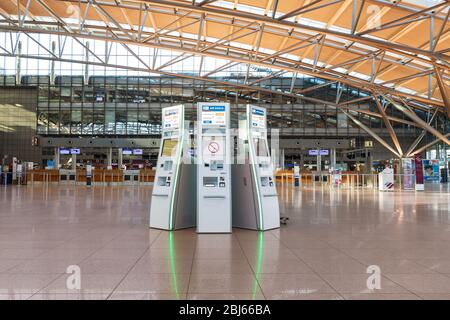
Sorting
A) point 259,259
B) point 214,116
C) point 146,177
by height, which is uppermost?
point 214,116

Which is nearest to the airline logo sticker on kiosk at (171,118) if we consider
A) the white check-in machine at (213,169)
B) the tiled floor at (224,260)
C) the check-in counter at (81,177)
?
the white check-in machine at (213,169)

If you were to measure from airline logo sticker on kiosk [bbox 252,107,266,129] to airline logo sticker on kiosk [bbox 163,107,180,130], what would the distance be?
174cm

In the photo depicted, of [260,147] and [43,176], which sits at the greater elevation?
[260,147]

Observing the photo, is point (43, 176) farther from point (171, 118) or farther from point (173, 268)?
point (173, 268)

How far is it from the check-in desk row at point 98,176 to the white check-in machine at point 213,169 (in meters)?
27.1

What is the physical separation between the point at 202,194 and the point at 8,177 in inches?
1194

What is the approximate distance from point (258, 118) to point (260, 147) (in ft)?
2.33

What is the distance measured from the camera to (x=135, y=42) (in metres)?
23.7

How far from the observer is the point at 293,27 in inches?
754

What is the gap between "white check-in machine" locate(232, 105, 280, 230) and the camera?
8672 millimetres

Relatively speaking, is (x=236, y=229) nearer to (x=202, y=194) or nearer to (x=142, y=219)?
(x=202, y=194)

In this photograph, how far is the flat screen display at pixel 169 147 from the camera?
29.3ft

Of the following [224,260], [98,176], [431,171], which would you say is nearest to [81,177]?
[98,176]

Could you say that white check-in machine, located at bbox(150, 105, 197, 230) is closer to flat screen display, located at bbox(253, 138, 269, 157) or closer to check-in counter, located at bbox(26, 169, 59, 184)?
flat screen display, located at bbox(253, 138, 269, 157)
